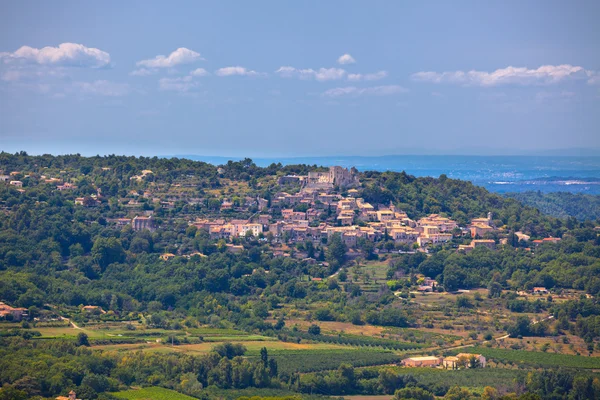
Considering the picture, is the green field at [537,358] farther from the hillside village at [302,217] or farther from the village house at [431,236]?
the village house at [431,236]

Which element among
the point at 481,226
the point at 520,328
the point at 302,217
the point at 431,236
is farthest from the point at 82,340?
the point at 481,226

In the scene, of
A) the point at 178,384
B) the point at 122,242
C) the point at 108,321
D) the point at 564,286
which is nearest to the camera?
the point at 178,384

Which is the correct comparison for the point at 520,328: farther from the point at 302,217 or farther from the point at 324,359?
the point at 302,217

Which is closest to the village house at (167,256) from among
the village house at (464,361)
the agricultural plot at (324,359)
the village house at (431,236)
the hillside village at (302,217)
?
the hillside village at (302,217)

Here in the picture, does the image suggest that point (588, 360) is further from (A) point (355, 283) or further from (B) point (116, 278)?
(B) point (116, 278)

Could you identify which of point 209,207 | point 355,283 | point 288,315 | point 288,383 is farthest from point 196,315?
point 209,207

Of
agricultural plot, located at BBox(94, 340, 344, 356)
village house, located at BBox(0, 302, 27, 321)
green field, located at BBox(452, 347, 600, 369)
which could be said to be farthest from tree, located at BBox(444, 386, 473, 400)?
village house, located at BBox(0, 302, 27, 321)
